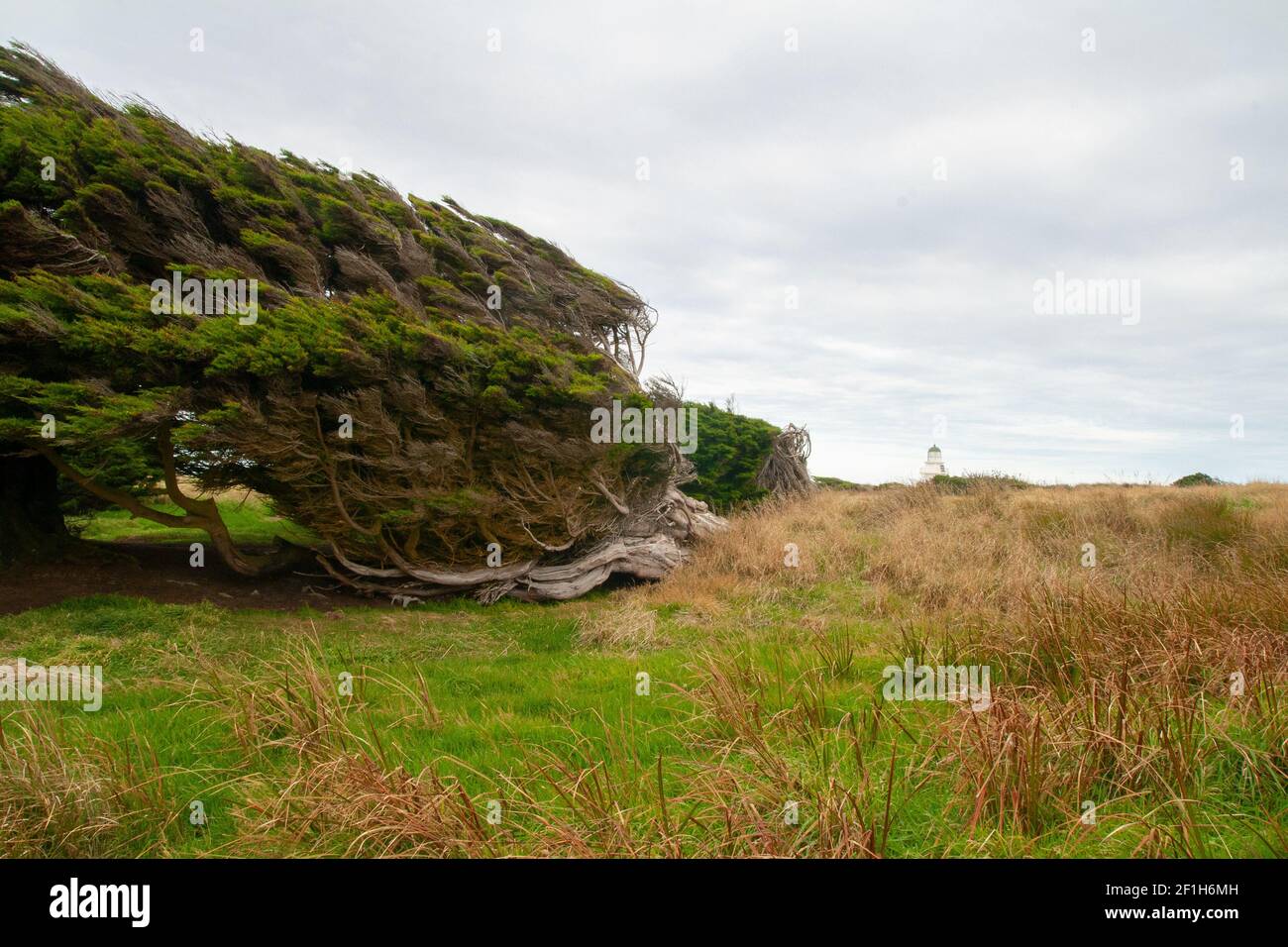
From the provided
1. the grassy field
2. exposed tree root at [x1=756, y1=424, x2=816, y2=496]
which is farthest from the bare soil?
exposed tree root at [x1=756, y1=424, x2=816, y2=496]

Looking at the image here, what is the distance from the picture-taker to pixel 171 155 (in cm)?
1147

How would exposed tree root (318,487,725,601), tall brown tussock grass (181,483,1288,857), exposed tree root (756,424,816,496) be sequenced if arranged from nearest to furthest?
1. tall brown tussock grass (181,483,1288,857)
2. exposed tree root (318,487,725,601)
3. exposed tree root (756,424,816,496)

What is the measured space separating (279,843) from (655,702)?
10.1ft

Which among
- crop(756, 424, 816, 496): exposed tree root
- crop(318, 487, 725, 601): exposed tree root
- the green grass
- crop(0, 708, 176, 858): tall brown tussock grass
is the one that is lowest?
crop(0, 708, 176, 858): tall brown tussock grass

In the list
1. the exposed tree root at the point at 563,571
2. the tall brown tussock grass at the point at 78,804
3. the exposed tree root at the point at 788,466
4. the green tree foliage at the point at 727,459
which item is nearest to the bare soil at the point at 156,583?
the exposed tree root at the point at 563,571

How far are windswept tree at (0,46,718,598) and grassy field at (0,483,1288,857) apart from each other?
7.55ft

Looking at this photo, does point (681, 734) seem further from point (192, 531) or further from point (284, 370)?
point (192, 531)

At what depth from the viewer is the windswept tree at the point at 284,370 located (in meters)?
9.40

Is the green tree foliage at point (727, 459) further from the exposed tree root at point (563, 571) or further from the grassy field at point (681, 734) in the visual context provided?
the grassy field at point (681, 734)

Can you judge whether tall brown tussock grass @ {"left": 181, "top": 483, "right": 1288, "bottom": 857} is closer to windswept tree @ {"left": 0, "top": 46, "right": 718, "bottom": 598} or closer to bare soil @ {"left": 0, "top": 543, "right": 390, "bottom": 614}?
windswept tree @ {"left": 0, "top": 46, "right": 718, "bottom": 598}

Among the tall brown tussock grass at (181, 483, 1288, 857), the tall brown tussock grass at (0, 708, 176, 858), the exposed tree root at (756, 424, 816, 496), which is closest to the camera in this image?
the tall brown tussock grass at (181, 483, 1288, 857)

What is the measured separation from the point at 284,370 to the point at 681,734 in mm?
7973

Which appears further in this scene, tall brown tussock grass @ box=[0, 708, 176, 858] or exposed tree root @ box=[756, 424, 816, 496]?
exposed tree root @ box=[756, 424, 816, 496]

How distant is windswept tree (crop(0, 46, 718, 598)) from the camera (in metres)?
9.40
